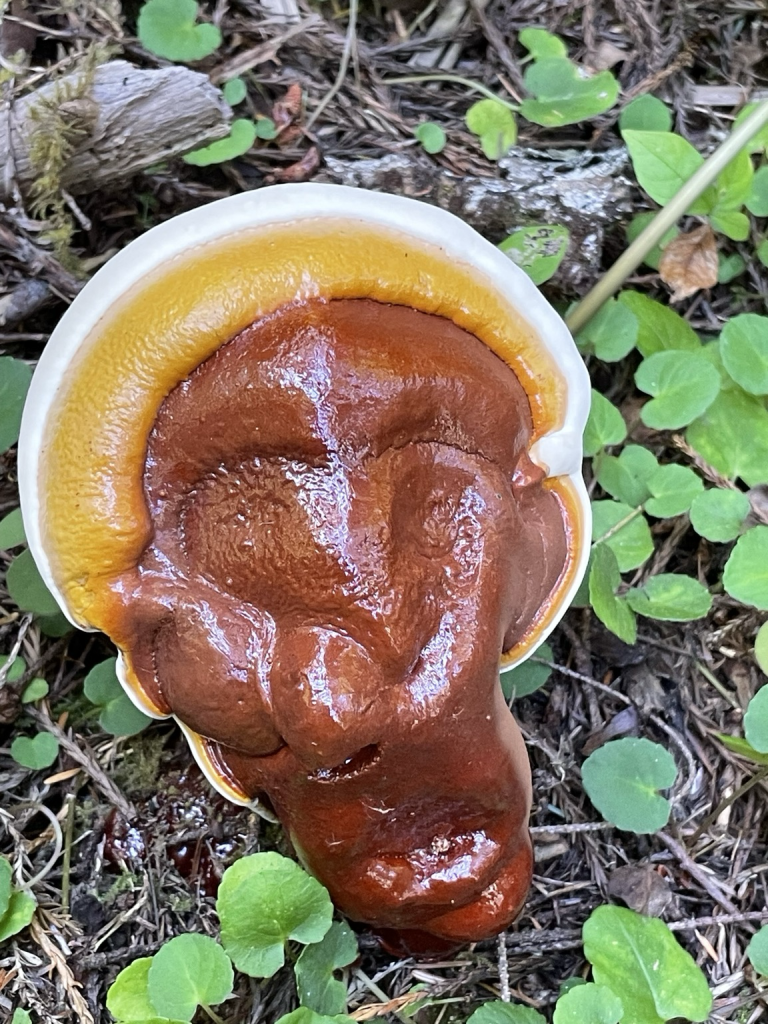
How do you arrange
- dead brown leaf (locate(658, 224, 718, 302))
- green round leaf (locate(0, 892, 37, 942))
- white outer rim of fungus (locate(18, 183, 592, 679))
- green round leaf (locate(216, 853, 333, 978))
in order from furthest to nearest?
dead brown leaf (locate(658, 224, 718, 302)) < green round leaf (locate(0, 892, 37, 942)) < green round leaf (locate(216, 853, 333, 978)) < white outer rim of fungus (locate(18, 183, 592, 679))

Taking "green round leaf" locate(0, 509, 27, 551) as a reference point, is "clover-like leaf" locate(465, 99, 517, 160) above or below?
above

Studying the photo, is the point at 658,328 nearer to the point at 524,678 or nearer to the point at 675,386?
the point at 675,386

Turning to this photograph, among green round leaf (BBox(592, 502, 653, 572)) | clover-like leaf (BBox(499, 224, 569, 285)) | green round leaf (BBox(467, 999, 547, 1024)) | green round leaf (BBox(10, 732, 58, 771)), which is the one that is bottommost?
green round leaf (BBox(467, 999, 547, 1024))

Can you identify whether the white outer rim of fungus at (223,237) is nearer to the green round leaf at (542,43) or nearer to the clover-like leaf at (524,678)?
the clover-like leaf at (524,678)

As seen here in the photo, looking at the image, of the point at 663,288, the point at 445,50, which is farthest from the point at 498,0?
the point at 663,288

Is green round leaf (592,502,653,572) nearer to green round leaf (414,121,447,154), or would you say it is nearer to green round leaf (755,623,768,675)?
green round leaf (755,623,768,675)

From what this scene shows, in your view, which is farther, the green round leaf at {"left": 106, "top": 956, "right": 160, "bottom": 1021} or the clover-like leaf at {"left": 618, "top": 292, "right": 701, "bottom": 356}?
the clover-like leaf at {"left": 618, "top": 292, "right": 701, "bottom": 356}

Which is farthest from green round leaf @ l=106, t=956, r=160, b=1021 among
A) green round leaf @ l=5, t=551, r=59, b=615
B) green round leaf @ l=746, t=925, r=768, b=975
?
green round leaf @ l=746, t=925, r=768, b=975
